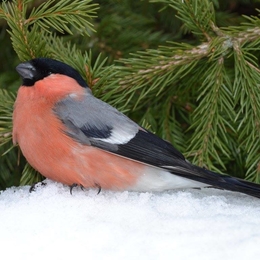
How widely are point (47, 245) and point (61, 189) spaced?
20.7 inches

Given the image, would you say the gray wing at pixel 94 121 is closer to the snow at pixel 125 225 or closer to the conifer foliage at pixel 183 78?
the conifer foliage at pixel 183 78

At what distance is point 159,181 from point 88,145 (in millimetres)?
295

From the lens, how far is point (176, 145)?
2.81 metres

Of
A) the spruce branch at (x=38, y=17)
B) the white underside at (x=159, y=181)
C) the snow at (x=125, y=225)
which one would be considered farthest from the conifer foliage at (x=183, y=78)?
the snow at (x=125, y=225)

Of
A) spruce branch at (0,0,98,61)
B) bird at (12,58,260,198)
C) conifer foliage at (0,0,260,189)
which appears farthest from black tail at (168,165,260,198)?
spruce branch at (0,0,98,61)

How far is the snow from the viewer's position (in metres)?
1.92

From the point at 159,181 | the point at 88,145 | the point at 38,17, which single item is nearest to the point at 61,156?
the point at 88,145

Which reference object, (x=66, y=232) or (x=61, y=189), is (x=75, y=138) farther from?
(x=66, y=232)

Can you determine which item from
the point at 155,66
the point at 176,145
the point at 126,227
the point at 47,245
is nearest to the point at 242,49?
the point at 155,66

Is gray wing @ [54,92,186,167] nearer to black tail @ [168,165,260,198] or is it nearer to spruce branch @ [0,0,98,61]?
black tail @ [168,165,260,198]

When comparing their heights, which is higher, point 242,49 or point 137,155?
point 242,49

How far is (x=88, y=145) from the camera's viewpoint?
8.12ft

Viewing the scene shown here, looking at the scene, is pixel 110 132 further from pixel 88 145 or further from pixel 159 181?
pixel 159 181

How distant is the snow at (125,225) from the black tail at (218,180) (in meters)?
0.05
